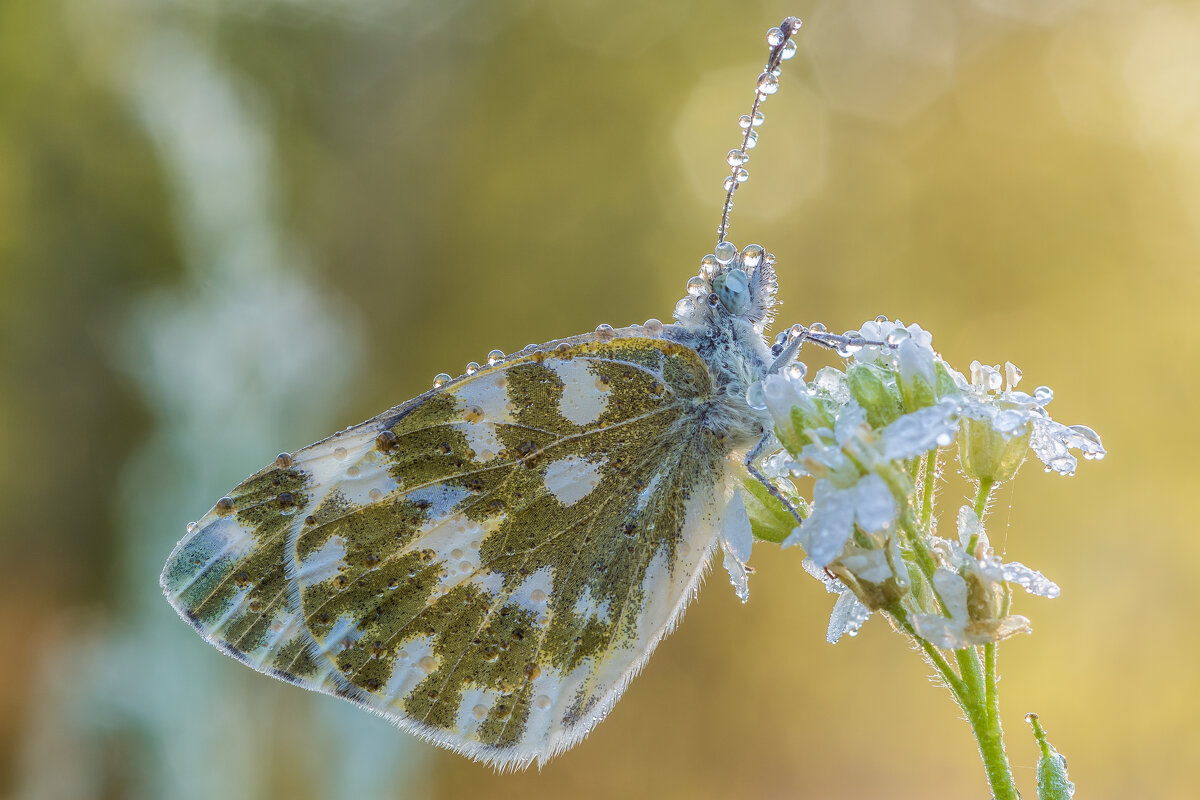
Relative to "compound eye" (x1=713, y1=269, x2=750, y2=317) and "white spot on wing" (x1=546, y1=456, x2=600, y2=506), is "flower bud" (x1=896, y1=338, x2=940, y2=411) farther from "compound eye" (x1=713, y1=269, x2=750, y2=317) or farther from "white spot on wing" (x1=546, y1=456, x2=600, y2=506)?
"white spot on wing" (x1=546, y1=456, x2=600, y2=506)

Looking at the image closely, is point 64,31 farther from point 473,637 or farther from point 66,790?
point 473,637

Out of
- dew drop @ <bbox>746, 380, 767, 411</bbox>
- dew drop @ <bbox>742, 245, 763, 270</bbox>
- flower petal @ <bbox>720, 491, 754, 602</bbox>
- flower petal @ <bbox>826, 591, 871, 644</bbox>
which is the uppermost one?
dew drop @ <bbox>742, 245, 763, 270</bbox>

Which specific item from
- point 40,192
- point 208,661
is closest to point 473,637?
point 208,661

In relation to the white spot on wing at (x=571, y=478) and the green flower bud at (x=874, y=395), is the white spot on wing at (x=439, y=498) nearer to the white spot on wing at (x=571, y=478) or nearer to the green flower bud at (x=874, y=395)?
the white spot on wing at (x=571, y=478)

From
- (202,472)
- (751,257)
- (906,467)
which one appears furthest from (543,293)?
(906,467)

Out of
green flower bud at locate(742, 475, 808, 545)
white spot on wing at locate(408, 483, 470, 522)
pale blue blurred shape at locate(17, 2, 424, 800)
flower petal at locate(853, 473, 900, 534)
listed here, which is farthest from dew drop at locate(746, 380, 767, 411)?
pale blue blurred shape at locate(17, 2, 424, 800)

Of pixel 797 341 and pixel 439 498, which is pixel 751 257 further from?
pixel 439 498
